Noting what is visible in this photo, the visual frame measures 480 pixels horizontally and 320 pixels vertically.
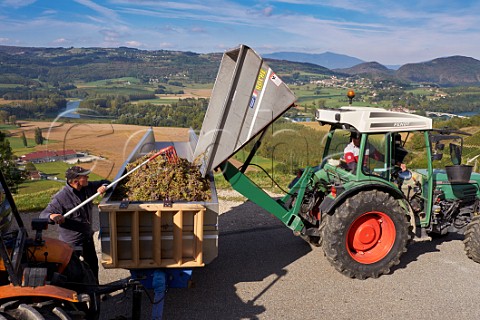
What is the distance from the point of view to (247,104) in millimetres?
4719

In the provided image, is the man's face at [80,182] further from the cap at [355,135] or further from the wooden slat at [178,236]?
the cap at [355,135]

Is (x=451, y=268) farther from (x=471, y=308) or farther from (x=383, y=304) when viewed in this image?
(x=383, y=304)

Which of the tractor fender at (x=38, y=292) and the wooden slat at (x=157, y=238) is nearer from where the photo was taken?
the tractor fender at (x=38, y=292)

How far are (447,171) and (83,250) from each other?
546 centimetres

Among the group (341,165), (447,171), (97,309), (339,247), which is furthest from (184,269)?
(447,171)

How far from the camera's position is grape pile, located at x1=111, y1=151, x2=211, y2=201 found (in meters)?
4.46

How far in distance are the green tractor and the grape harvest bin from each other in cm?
98

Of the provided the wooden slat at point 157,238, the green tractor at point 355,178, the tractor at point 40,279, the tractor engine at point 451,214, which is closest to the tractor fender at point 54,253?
the tractor at point 40,279

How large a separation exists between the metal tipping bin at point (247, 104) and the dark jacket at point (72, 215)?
1.63 meters

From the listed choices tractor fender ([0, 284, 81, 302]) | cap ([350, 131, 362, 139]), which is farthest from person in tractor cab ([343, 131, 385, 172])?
tractor fender ([0, 284, 81, 302])

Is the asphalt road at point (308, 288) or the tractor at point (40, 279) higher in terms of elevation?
the tractor at point (40, 279)

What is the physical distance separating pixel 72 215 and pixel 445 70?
7939 cm

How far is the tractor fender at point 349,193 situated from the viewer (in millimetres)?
5156

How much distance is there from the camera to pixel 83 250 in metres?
4.45
